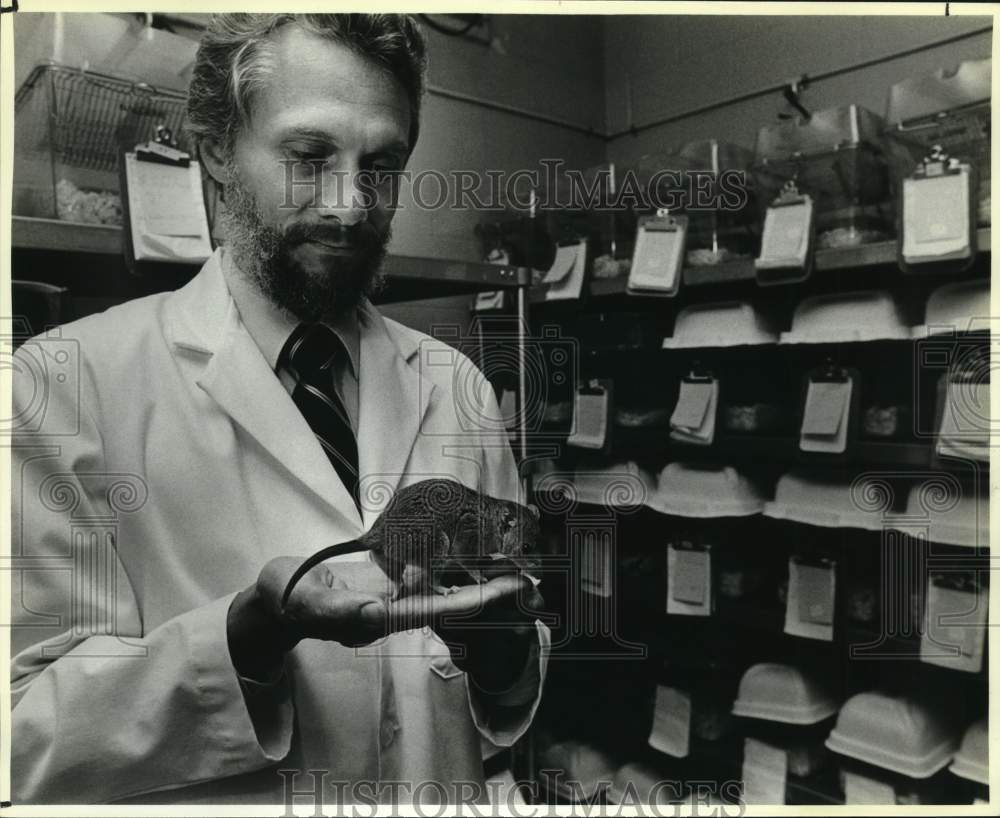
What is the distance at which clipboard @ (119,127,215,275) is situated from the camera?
0.99m

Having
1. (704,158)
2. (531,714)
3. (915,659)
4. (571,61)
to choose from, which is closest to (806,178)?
(704,158)

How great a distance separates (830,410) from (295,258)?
36.8 inches

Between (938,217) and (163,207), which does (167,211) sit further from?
(938,217)

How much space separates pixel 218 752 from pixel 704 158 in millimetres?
1208

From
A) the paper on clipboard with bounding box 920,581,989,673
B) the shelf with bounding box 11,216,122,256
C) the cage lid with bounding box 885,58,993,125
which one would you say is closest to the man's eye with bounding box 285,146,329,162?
the shelf with bounding box 11,216,122,256

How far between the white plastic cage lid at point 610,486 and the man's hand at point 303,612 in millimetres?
352

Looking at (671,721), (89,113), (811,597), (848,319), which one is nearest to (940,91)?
(848,319)

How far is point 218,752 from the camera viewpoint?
0.98 m

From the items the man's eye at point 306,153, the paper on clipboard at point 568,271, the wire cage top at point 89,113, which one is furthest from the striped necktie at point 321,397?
the paper on clipboard at point 568,271

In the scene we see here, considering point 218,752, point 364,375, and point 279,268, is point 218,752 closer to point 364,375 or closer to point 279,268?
point 364,375

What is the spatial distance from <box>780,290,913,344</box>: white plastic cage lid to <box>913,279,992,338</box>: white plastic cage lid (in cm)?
4

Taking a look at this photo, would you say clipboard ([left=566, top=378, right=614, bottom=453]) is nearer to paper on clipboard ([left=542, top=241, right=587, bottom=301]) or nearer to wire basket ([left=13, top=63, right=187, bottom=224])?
paper on clipboard ([left=542, top=241, right=587, bottom=301])

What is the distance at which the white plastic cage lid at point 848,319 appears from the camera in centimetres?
126

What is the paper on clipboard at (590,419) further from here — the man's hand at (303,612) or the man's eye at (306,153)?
the man's eye at (306,153)
